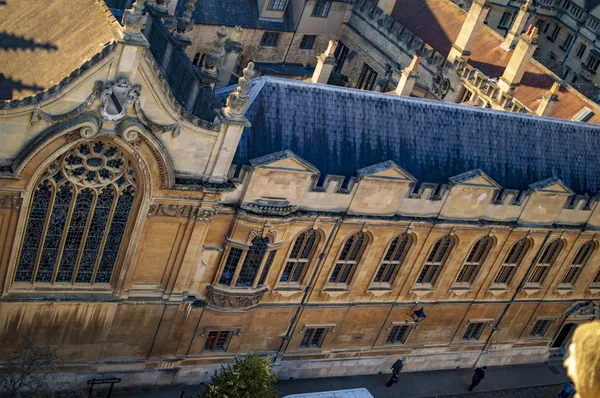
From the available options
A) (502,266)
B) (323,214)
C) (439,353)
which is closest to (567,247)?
(502,266)

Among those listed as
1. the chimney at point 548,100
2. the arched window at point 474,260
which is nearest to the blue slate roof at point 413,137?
the arched window at point 474,260

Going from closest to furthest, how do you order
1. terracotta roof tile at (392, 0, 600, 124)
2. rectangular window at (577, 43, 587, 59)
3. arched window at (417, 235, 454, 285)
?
arched window at (417, 235, 454, 285) < terracotta roof tile at (392, 0, 600, 124) < rectangular window at (577, 43, 587, 59)

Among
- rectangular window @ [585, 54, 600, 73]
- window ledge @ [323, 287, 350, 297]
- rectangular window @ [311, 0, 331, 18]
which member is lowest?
window ledge @ [323, 287, 350, 297]

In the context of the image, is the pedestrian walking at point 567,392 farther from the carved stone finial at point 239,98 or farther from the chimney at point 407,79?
the carved stone finial at point 239,98

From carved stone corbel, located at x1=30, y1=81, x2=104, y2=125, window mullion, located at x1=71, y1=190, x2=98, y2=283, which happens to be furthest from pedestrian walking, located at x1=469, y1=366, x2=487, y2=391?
carved stone corbel, located at x1=30, y1=81, x2=104, y2=125

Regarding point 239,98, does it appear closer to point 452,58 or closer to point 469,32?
point 469,32

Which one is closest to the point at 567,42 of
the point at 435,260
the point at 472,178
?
the point at 435,260

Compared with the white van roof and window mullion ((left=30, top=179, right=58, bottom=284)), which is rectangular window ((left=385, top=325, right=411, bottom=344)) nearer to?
the white van roof

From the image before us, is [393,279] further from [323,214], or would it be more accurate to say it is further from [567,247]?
[567,247]
